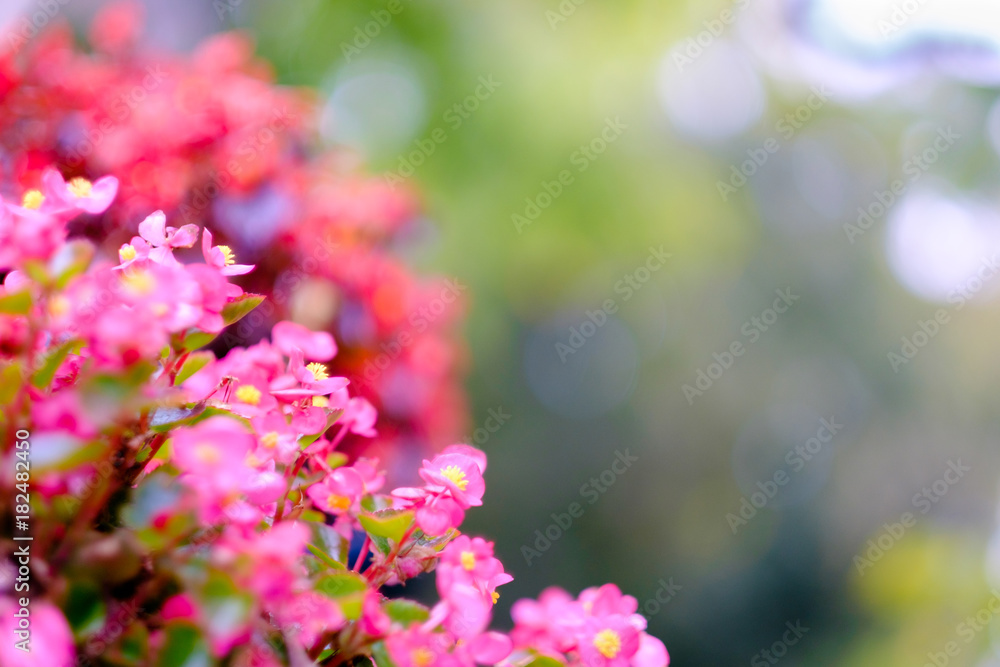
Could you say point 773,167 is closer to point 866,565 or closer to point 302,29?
point 866,565

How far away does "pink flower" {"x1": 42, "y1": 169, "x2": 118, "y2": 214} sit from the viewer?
369 millimetres

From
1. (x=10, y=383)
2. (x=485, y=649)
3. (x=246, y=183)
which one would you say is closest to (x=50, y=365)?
(x=10, y=383)

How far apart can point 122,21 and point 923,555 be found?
2850mm

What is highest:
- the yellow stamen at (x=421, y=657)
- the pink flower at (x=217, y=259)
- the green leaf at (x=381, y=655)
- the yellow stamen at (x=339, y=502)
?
the pink flower at (x=217, y=259)

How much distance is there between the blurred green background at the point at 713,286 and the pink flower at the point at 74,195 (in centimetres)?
180

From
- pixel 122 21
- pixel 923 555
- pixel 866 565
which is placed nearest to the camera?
pixel 122 21

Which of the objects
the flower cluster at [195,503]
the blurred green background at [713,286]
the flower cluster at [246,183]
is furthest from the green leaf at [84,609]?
the blurred green background at [713,286]

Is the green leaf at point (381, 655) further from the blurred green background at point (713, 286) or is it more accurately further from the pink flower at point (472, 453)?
the blurred green background at point (713, 286)

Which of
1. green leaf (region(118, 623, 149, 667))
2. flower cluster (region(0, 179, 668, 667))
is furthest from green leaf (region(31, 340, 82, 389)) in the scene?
green leaf (region(118, 623, 149, 667))

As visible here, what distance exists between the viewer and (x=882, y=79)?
2.60 meters

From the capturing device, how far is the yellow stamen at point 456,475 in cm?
38

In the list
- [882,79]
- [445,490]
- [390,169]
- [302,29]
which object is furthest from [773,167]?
[445,490]

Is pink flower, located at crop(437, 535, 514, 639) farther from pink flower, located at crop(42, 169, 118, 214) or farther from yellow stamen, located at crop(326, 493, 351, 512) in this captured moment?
pink flower, located at crop(42, 169, 118, 214)

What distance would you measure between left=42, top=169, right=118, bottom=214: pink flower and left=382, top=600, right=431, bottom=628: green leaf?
0.26 meters
